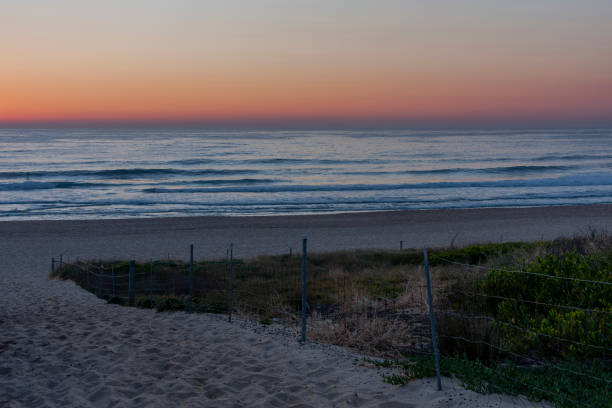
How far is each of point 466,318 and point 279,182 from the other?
42166 millimetres

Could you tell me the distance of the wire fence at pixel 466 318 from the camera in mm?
5094

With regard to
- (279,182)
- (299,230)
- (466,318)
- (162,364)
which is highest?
(466,318)

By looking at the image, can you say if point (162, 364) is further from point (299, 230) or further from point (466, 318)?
point (299, 230)

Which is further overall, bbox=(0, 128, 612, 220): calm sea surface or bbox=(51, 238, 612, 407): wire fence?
bbox=(0, 128, 612, 220): calm sea surface

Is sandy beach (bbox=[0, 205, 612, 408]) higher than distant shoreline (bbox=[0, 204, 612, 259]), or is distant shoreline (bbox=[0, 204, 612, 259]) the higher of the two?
sandy beach (bbox=[0, 205, 612, 408])

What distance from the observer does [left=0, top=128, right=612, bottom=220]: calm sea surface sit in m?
36.1

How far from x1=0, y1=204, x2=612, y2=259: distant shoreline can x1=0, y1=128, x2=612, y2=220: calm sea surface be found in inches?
140

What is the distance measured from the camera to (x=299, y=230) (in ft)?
88.2

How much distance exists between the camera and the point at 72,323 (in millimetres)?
9195

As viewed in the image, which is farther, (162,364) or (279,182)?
(279,182)

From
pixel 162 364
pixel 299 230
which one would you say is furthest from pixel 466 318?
pixel 299 230

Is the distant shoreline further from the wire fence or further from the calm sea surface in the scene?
the wire fence

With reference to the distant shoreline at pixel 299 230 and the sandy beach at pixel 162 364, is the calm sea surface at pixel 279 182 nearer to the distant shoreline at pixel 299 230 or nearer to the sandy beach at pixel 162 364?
the distant shoreline at pixel 299 230

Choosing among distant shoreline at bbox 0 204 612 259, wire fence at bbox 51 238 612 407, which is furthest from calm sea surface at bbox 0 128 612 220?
wire fence at bbox 51 238 612 407
